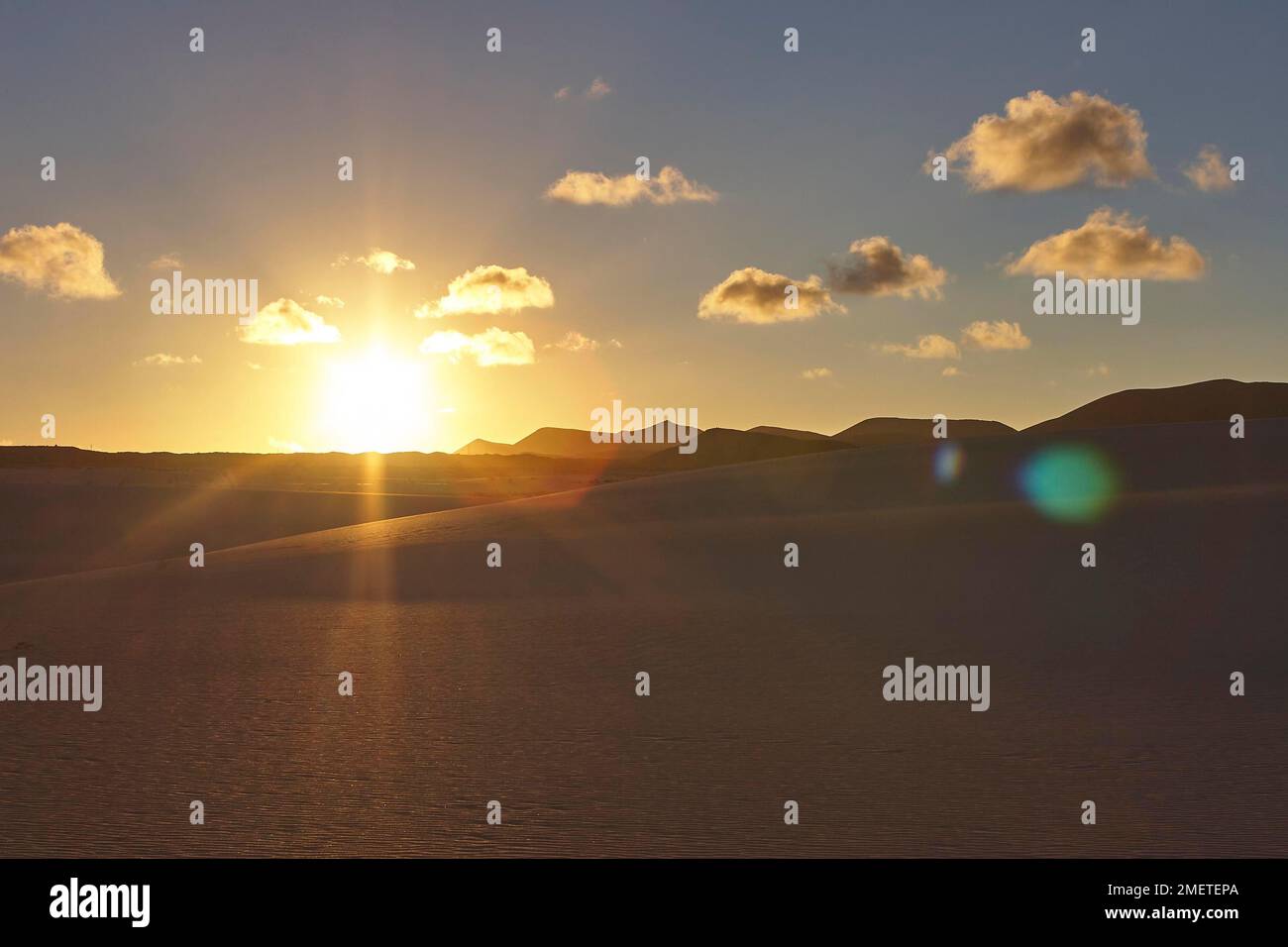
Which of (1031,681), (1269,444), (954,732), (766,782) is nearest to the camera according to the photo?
(766,782)

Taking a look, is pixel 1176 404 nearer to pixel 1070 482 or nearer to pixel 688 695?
pixel 1070 482

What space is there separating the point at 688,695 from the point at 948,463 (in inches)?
930

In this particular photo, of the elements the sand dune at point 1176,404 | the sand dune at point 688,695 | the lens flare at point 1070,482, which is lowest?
the sand dune at point 688,695

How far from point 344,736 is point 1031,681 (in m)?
7.31

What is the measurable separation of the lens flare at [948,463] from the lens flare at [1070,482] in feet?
6.42

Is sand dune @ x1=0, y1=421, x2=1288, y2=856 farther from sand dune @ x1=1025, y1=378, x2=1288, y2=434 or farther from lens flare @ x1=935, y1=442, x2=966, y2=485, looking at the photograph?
sand dune @ x1=1025, y1=378, x2=1288, y2=434

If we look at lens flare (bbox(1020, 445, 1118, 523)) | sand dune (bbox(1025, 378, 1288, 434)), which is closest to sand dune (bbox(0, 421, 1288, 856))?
lens flare (bbox(1020, 445, 1118, 523))

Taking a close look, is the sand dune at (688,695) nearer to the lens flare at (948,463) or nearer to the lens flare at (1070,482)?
the lens flare at (1070,482)

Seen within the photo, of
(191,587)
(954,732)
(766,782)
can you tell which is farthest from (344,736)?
(191,587)

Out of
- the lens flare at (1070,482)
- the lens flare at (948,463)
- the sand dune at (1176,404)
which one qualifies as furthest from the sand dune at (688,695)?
the sand dune at (1176,404)

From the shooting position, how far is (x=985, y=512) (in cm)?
2431

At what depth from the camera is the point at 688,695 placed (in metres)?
11.3

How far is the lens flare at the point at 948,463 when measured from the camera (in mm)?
30969
